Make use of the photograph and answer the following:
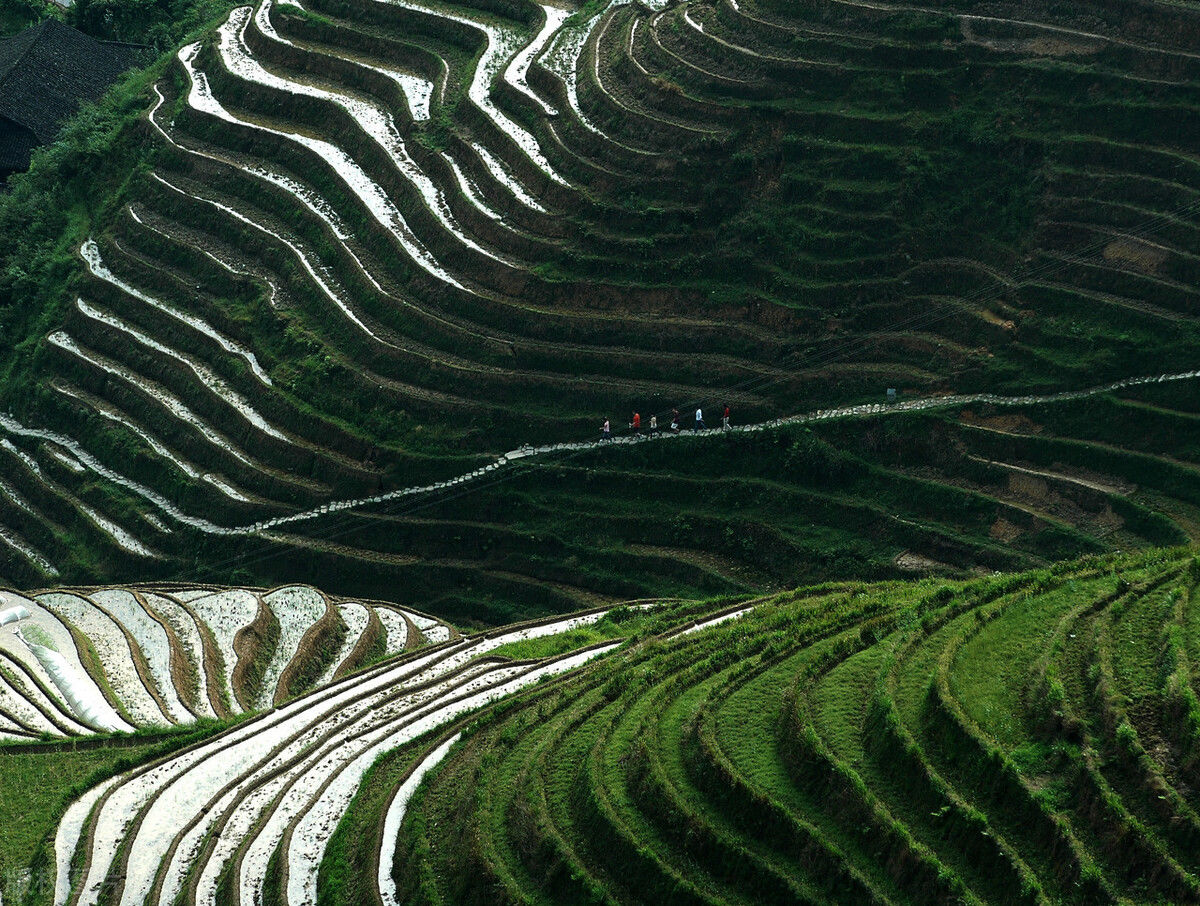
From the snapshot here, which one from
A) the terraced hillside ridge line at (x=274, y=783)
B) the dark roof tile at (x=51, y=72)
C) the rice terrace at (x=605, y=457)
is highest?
the dark roof tile at (x=51, y=72)

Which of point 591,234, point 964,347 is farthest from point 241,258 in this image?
point 964,347

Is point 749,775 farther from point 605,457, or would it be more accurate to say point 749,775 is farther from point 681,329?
point 681,329

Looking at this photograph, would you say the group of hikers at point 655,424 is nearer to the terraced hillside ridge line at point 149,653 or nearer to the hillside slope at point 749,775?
the terraced hillside ridge line at point 149,653

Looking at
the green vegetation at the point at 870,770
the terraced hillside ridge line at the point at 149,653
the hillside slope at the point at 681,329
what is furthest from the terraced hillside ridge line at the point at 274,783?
the hillside slope at the point at 681,329

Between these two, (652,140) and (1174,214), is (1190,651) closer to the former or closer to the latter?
(1174,214)

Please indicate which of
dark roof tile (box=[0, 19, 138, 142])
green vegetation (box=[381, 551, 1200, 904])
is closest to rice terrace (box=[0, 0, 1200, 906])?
green vegetation (box=[381, 551, 1200, 904])
